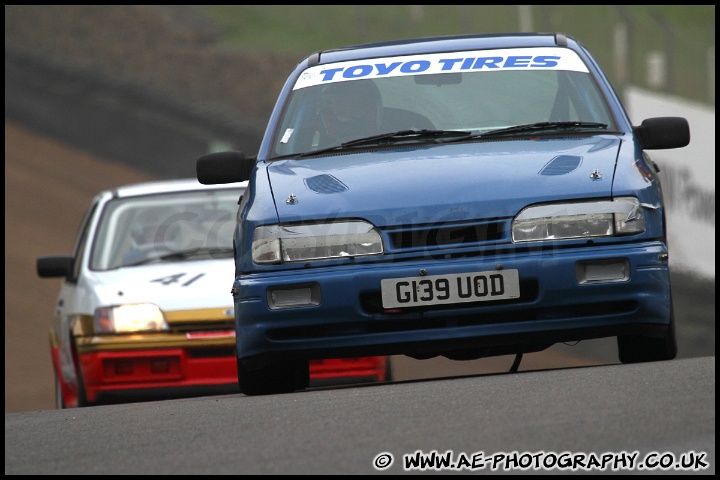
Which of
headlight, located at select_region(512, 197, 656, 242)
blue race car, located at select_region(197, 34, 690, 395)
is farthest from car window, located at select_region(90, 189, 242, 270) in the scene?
headlight, located at select_region(512, 197, 656, 242)

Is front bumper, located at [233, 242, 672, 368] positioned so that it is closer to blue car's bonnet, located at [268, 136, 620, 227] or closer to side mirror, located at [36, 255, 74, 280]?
blue car's bonnet, located at [268, 136, 620, 227]

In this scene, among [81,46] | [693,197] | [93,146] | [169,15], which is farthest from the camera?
[169,15]

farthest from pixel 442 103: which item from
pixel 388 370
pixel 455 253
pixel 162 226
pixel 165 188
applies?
pixel 165 188

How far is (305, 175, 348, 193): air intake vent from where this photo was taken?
22.1ft

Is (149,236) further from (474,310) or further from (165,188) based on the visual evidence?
(474,310)

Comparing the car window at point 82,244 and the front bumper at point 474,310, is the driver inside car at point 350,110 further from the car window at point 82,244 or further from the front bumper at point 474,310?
the car window at point 82,244

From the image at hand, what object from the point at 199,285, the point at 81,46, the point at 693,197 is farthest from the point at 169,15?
the point at 199,285

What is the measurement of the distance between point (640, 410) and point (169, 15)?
115ft

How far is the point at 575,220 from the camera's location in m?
6.54

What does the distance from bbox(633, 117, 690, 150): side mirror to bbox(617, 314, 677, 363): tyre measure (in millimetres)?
936

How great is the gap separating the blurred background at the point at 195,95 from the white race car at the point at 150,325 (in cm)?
510

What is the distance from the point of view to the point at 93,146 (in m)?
30.5

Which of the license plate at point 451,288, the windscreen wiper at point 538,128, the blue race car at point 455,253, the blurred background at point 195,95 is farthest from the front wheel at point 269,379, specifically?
the blurred background at point 195,95

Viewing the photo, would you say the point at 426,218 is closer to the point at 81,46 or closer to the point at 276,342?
the point at 276,342
